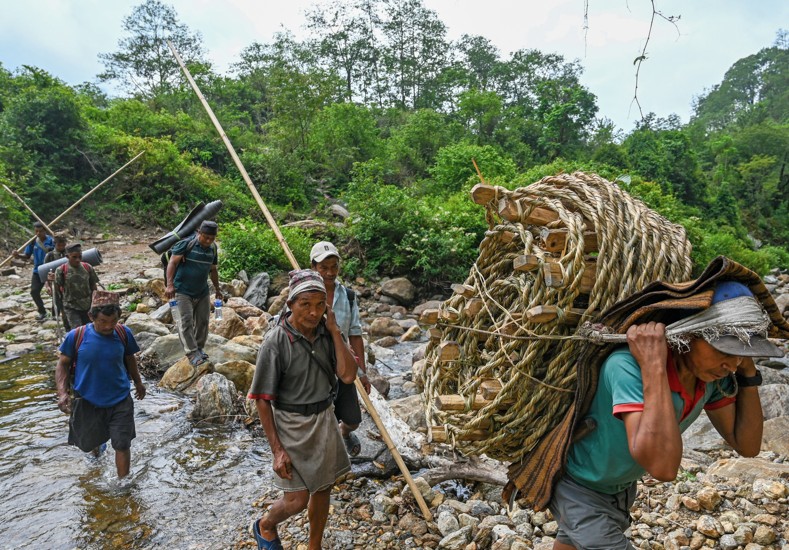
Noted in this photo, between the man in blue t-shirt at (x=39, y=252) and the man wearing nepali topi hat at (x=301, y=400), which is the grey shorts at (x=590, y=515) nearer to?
the man wearing nepali topi hat at (x=301, y=400)

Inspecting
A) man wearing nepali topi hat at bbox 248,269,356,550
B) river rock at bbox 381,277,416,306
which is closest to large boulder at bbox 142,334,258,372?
man wearing nepali topi hat at bbox 248,269,356,550

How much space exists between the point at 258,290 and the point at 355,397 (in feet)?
26.5

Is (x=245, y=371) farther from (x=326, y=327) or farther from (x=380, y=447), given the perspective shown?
(x=326, y=327)

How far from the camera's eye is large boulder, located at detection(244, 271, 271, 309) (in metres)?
11.4

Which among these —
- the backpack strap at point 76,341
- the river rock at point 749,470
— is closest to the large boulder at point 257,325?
the backpack strap at point 76,341

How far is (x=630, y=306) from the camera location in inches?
73.0

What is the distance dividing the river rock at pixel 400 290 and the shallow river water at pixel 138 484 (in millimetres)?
7352

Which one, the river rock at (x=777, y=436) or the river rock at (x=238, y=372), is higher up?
the river rock at (x=238, y=372)

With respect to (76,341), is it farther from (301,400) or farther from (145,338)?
(145,338)

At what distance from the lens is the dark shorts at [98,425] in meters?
4.39

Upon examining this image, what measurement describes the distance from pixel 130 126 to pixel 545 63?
35.2 meters

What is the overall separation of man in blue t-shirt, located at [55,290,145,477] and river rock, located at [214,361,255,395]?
205 cm

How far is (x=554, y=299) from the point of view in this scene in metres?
2.15

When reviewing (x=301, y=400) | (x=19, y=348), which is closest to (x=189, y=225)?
(x=301, y=400)
